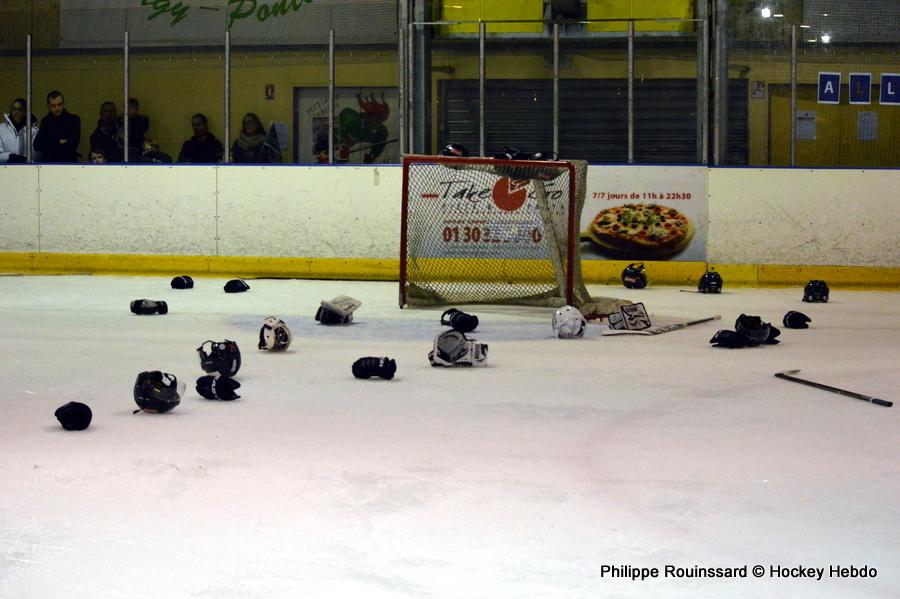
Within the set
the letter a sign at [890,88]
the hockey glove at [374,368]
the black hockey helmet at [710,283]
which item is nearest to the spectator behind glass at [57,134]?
the black hockey helmet at [710,283]

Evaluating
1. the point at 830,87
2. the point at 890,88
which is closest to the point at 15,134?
the point at 830,87

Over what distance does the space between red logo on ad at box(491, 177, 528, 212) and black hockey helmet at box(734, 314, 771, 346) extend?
3.43 m

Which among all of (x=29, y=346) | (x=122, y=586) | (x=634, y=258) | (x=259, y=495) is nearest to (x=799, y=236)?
(x=634, y=258)

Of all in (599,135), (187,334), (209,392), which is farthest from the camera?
(599,135)

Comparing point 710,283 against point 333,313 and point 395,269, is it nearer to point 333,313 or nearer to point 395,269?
point 395,269

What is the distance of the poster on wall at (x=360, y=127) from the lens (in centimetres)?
1159

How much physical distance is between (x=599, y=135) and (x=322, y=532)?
8.84 metres

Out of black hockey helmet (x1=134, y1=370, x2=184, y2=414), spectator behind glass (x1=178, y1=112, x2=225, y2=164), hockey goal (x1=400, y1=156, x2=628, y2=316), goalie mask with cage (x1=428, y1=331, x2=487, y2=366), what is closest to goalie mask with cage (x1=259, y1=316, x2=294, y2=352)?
goalie mask with cage (x1=428, y1=331, x2=487, y2=366)

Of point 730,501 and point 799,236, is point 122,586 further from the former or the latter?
point 799,236

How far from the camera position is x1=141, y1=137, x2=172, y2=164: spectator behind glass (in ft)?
39.0

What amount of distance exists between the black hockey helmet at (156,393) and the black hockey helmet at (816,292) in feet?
19.1

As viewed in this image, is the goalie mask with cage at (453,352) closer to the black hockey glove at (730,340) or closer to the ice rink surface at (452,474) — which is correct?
the ice rink surface at (452,474)

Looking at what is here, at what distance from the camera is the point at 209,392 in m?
4.73

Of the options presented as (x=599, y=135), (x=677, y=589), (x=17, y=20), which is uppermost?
(x=17, y=20)
